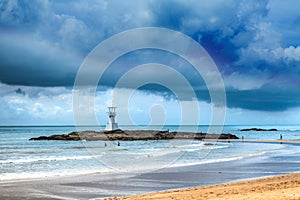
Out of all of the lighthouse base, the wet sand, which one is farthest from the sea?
the lighthouse base

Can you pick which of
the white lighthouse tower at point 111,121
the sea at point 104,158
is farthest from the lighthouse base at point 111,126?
the sea at point 104,158

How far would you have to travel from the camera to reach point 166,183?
1952 cm

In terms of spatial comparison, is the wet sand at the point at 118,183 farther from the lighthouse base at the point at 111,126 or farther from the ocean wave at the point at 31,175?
the lighthouse base at the point at 111,126

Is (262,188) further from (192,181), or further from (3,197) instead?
(3,197)

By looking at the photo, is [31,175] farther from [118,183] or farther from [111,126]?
[111,126]

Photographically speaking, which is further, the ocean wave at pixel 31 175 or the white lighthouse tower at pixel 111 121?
the white lighthouse tower at pixel 111 121

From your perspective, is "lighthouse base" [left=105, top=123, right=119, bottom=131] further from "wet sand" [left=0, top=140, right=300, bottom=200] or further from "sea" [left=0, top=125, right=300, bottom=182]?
"wet sand" [left=0, top=140, right=300, bottom=200]

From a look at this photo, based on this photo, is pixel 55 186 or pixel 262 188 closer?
pixel 262 188

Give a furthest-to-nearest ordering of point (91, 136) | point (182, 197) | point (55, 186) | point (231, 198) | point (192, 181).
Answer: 1. point (91, 136)
2. point (192, 181)
3. point (55, 186)
4. point (182, 197)
5. point (231, 198)

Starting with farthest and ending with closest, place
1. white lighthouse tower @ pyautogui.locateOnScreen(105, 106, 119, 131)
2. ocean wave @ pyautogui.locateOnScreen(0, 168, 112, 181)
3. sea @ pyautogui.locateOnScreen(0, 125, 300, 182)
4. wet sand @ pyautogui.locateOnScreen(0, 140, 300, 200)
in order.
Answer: white lighthouse tower @ pyautogui.locateOnScreen(105, 106, 119, 131) → sea @ pyautogui.locateOnScreen(0, 125, 300, 182) → ocean wave @ pyautogui.locateOnScreen(0, 168, 112, 181) → wet sand @ pyautogui.locateOnScreen(0, 140, 300, 200)

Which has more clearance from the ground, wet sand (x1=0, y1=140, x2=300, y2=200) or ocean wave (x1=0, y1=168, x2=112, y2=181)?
ocean wave (x1=0, y1=168, x2=112, y2=181)

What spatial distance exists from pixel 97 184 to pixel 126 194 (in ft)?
10.8

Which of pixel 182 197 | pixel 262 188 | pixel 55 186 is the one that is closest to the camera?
pixel 182 197

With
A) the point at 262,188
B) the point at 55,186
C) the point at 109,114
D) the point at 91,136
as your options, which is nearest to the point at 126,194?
the point at 55,186
